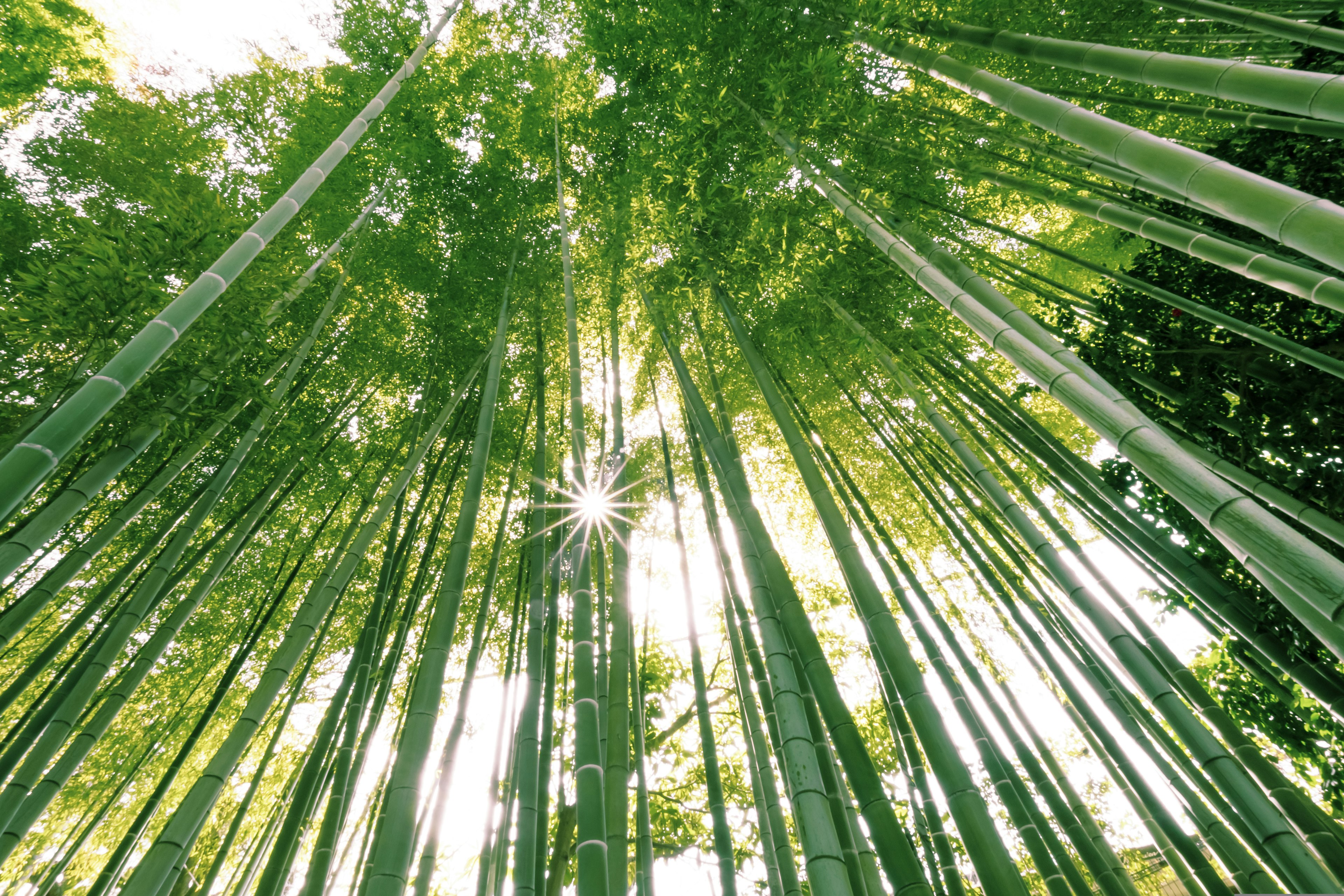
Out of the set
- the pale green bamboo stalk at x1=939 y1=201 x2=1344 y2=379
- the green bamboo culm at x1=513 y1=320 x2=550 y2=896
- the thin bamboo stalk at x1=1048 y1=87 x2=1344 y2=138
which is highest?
the thin bamboo stalk at x1=1048 y1=87 x2=1344 y2=138

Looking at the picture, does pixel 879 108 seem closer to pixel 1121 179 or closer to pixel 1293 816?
pixel 1121 179

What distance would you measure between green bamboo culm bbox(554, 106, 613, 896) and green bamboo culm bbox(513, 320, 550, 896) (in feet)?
1.37

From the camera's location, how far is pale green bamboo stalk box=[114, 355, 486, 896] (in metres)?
1.52

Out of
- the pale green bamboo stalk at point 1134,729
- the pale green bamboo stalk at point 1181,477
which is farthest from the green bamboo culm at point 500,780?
the pale green bamboo stalk at point 1134,729

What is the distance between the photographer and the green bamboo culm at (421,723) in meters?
1.12

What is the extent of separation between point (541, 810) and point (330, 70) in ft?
18.8

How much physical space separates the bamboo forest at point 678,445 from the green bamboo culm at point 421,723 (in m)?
0.02

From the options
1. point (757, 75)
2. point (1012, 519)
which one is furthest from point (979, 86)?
point (1012, 519)

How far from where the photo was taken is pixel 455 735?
7.71 feet

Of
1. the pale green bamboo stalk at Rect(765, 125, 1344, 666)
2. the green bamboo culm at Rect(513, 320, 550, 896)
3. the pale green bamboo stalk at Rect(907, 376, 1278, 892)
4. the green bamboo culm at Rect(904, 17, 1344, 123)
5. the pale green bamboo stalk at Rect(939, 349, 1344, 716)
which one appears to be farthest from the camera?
the pale green bamboo stalk at Rect(907, 376, 1278, 892)

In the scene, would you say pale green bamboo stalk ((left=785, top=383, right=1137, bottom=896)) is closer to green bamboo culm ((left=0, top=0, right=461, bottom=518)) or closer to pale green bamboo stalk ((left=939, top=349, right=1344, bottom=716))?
pale green bamboo stalk ((left=939, top=349, right=1344, bottom=716))

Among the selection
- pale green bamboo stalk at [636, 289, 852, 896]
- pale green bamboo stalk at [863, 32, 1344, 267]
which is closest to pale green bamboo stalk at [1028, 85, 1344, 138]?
pale green bamboo stalk at [863, 32, 1344, 267]

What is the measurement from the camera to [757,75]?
3.40 m

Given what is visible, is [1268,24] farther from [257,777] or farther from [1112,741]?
[257,777]
